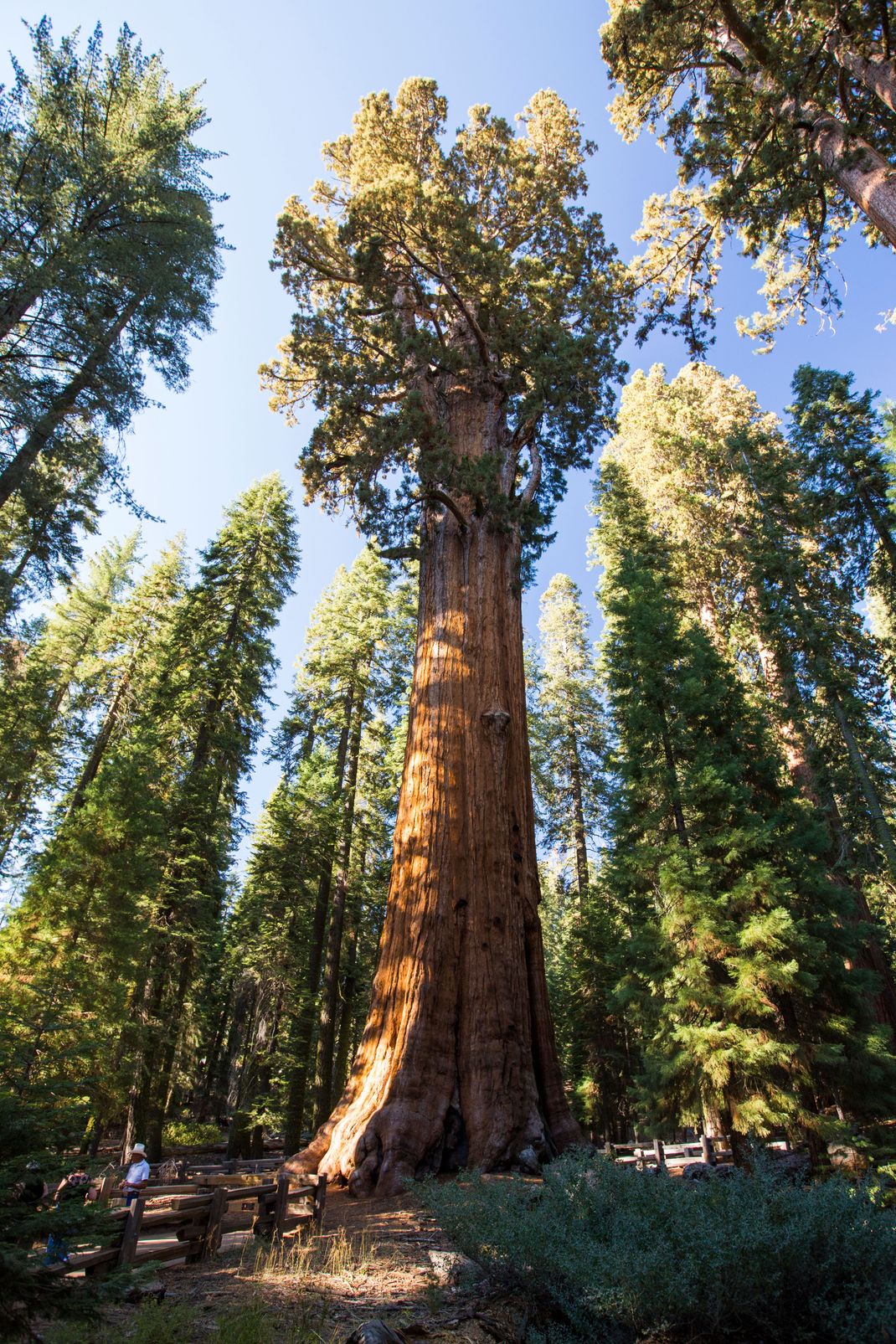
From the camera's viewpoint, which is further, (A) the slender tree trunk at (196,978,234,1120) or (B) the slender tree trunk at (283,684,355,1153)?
(A) the slender tree trunk at (196,978,234,1120)

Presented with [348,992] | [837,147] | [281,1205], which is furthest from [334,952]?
[837,147]

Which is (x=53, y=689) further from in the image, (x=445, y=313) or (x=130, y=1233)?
(x=130, y=1233)

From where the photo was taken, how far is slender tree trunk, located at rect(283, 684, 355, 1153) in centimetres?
1531

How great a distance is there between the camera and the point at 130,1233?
4082mm

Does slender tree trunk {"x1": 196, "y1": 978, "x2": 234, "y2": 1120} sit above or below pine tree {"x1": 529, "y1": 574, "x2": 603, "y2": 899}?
below

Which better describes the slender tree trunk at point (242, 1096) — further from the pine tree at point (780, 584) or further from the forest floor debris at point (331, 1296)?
the pine tree at point (780, 584)

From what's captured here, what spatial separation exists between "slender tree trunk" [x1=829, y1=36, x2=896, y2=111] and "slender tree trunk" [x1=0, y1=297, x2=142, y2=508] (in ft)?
36.1

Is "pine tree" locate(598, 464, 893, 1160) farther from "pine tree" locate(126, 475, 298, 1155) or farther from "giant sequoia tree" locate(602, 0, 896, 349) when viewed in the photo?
"pine tree" locate(126, 475, 298, 1155)

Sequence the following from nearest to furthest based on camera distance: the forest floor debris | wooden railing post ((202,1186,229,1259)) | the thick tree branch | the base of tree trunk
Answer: the forest floor debris < wooden railing post ((202,1186,229,1259)) < the base of tree trunk < the thick tree branch

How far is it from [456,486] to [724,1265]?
337 inches

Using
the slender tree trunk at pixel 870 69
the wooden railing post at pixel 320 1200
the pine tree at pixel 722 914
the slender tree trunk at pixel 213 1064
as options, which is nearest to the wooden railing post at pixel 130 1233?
the wooden railing post at pixel 320 1200

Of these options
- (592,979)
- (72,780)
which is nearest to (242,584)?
(72,780)

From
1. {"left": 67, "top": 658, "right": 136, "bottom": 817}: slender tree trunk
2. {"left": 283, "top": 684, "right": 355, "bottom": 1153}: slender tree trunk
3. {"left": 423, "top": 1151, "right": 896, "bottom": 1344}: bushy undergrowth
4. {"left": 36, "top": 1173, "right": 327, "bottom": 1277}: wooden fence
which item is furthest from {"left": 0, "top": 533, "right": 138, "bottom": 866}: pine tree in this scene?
{"left": 423, "top": 1151, "right": 896, "bottom": 1344}: bushy undergrowth

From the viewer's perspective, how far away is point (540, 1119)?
655 centimetres
